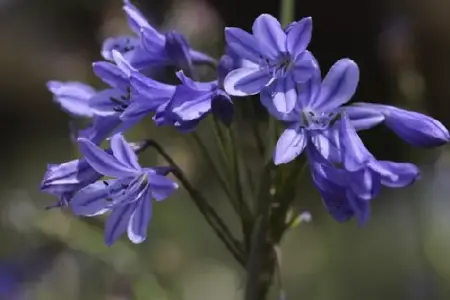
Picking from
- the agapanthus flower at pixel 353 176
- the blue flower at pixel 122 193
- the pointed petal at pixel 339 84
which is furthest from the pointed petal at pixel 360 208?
the blue flower at pixel 122 193

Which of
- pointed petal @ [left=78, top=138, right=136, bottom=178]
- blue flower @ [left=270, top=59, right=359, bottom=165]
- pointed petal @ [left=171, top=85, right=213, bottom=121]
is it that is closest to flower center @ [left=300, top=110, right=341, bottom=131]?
blue flower @ [left=270, top=59, right=359, bottom=165]

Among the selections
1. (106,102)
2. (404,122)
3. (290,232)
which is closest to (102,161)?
(106,102)

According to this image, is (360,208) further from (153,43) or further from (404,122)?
(153,43)

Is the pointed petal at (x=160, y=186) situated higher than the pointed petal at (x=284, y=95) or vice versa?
the pointed petal at (x=284, y=95)

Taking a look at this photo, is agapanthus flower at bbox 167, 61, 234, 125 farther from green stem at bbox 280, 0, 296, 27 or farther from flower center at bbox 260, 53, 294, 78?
green stem at bbox 280, 0, 296, 27

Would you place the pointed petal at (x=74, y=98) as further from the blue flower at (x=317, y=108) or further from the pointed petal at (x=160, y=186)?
the blue flower at (x=317, y=108)

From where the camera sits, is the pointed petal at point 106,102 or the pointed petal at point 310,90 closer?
the pointed petal at point 310,90
